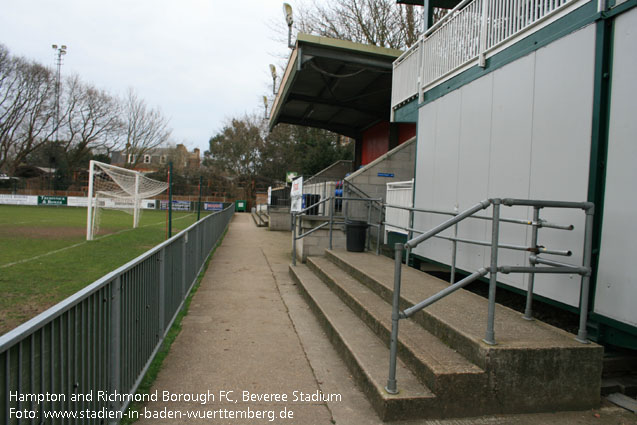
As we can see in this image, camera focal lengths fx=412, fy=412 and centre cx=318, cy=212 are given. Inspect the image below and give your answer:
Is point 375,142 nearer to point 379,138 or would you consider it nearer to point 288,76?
point 379,138

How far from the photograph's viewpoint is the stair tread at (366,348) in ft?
10.5

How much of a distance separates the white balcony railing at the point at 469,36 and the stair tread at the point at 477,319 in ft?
10.4

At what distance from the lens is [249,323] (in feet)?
18.5

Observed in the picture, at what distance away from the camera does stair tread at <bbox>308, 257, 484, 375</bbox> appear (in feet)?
10.4

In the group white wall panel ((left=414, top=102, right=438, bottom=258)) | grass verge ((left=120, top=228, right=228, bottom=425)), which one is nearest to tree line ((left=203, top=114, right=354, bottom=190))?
white wall panel ((left=414, top=102, right=438, bottom=258))

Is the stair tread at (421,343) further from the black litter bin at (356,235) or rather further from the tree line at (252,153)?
the tree line at (252,153)

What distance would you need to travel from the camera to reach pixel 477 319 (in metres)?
3.90

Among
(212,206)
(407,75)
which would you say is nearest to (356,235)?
(407,75)

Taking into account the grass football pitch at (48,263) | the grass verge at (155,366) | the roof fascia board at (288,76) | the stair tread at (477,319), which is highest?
the roof fascia board at (288,76)

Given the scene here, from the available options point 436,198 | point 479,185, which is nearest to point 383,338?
point 479,185

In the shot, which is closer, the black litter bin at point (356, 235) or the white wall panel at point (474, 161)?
the white wall panel at point (474, 161)

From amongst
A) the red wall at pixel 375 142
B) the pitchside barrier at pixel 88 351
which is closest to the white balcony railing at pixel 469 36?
the pitchside barrier at pixel 88 351

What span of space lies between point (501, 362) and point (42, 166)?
71033mm

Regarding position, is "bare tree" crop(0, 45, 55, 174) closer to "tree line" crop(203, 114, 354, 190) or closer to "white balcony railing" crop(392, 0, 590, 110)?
"tree line" crop(203, 114, 354, 190)
